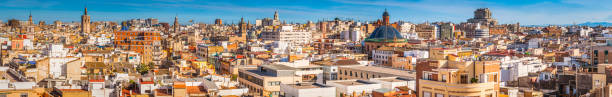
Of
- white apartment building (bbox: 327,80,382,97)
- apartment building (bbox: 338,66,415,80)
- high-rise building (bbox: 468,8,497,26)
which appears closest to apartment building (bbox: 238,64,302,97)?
apartment building (bbox: 338,66,415,80)

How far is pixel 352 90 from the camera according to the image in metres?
20.2

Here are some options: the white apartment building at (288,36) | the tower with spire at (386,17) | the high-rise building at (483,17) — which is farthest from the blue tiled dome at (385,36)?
the high-rise building at (483,17)

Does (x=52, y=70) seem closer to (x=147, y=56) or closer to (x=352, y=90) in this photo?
(x=352, y=90)

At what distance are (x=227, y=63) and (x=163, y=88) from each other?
22095 mm

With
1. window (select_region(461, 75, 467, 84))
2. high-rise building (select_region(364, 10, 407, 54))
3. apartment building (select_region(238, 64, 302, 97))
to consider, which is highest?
high-rise building (select_region(364, 10, 407, 54))

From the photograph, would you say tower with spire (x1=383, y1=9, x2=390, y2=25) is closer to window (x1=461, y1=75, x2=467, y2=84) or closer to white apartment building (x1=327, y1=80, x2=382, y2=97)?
white apartment building (x1=327, y1=80, x2=382, y2=97)

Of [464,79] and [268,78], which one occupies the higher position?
[464,79]

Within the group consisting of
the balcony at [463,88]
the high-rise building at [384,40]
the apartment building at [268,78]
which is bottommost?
the apartment building at [268,78]

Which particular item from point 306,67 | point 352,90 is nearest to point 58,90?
point 352,90

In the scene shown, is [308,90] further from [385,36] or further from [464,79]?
[385,36]

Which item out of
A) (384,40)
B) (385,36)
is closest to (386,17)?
(385,36)

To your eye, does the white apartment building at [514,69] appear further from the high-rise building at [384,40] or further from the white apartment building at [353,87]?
the high-rise building at [384,40]

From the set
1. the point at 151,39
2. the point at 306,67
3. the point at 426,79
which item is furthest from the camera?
the point at 151,39

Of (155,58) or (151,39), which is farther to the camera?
(151,39)
